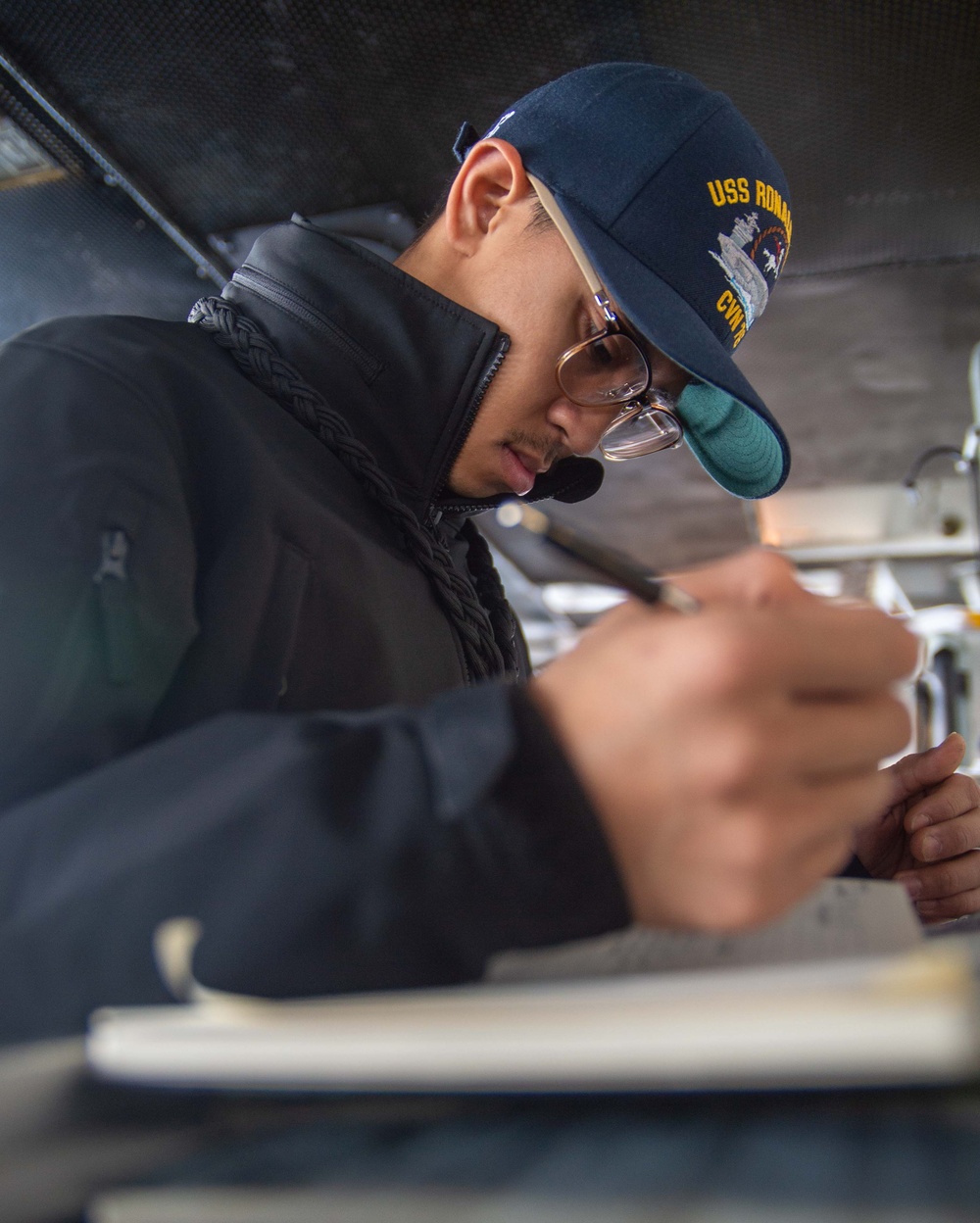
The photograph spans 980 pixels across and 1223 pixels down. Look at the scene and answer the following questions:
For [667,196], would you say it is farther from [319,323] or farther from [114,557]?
[114,557]

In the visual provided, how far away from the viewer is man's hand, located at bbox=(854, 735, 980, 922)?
3.35 ft

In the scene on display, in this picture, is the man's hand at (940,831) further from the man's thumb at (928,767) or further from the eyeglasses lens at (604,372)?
the eyeglasses lens at (604,372)

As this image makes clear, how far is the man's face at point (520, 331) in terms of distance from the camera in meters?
1.13

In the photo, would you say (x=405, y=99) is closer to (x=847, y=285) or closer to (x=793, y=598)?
(x=847, y=285)

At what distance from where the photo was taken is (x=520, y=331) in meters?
1.14

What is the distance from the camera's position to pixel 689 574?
18.5 inches

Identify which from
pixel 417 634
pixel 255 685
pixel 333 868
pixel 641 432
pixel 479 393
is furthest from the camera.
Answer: pixel 641 432

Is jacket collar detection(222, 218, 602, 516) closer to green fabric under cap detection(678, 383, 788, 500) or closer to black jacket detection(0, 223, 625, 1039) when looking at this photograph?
black jacket detection(0, 223, 625, 1039)

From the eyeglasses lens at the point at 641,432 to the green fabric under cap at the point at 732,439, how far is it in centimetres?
3

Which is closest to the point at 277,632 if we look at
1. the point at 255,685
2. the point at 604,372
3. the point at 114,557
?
the point at 255,685

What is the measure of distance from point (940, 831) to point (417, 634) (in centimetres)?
65

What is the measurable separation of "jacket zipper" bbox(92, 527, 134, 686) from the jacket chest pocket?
156 millimetres

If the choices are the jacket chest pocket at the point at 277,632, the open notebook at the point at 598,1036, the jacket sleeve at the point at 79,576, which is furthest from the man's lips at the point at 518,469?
the open notebook at the point at 598,1036

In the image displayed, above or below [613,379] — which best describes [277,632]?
below
